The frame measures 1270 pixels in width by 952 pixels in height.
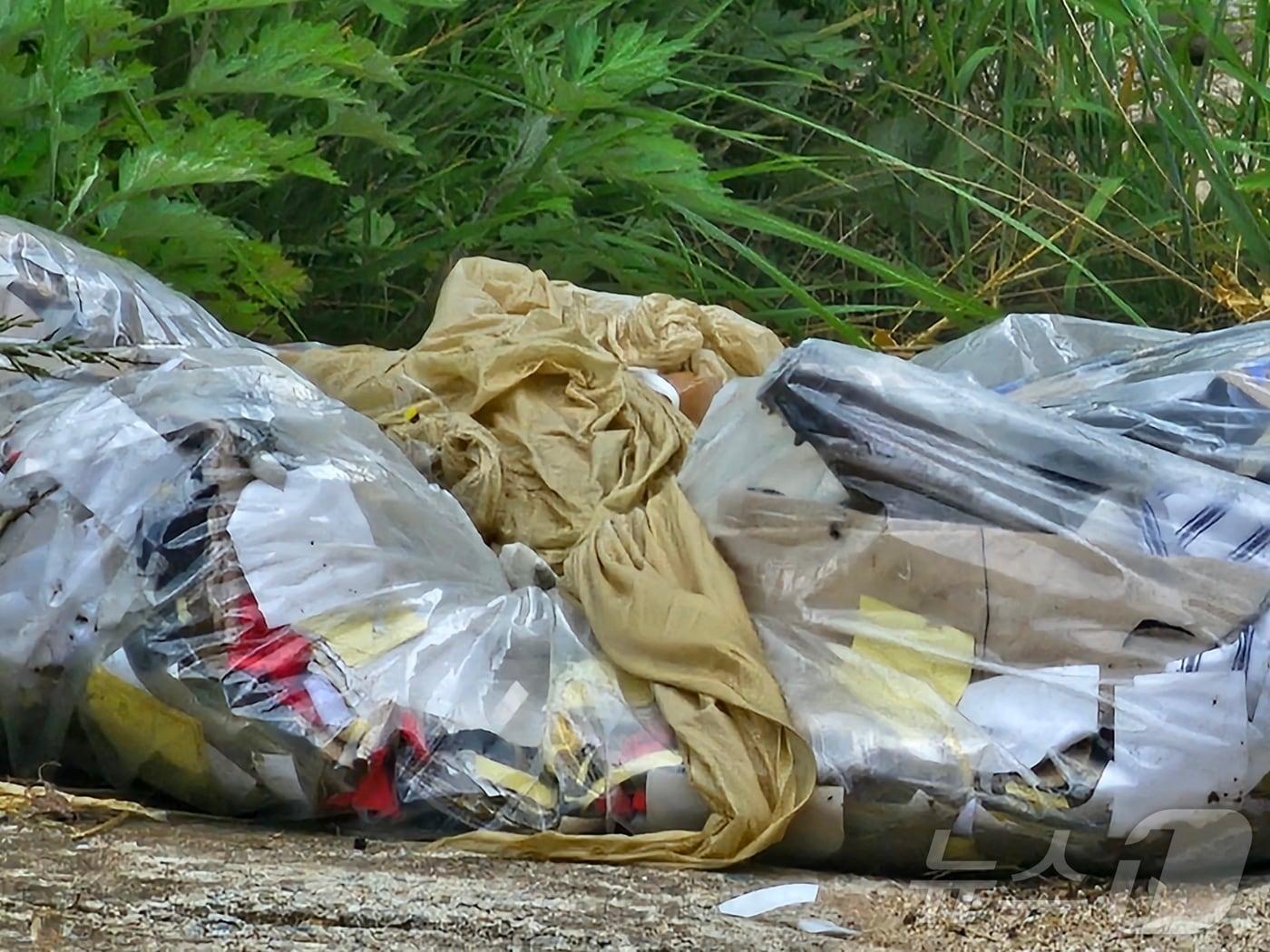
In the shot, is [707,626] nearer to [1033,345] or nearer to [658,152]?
[1033,345]

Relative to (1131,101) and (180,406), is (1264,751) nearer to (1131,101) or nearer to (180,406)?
(180,406)

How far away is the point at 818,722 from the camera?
1.35 m

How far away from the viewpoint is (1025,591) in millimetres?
1385

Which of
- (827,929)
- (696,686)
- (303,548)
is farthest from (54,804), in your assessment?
(827,929)

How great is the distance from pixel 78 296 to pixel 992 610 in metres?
1.15

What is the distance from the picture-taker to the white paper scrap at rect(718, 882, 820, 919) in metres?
1.20

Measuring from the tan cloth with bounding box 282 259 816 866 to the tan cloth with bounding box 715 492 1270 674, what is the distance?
0.31ft

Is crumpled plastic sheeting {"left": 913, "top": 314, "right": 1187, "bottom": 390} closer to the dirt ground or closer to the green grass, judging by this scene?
the green grass

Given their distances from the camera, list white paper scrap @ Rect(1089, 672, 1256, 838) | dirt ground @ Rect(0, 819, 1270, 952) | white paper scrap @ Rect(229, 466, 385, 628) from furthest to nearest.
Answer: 1. white paper scrap @ Rect(229, 466, 385, 628)
2. white paper scrap @ Rect(1089, 672, 1256, 838)
3. dirt ground @ Rect(0, 819, 1270, 952)

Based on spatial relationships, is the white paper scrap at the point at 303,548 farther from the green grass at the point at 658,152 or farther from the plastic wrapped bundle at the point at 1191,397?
the plastic wrapped bundle at the point at 1191,397

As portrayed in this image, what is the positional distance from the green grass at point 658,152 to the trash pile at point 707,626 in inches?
19.5


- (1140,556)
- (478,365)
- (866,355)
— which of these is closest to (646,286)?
(478,365)

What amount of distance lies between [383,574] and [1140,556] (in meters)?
0.73

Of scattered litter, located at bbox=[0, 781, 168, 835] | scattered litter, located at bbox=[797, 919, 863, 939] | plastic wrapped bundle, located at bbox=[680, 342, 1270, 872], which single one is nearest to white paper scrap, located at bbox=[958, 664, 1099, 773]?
plastic wrapped bundle, located at bbox=[680, 342, 1270, 872]
